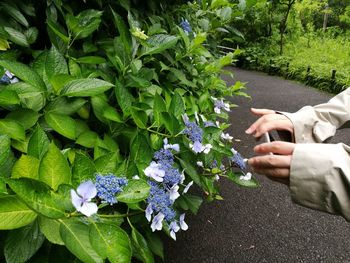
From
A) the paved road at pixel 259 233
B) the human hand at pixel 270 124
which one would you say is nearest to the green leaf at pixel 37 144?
the human hand at pixel 270 124

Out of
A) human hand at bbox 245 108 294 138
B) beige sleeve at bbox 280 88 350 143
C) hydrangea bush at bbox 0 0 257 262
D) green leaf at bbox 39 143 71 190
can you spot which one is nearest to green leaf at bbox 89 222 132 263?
hydrangea bush at bbox 0 0 257 262

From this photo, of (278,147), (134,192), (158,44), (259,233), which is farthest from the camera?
(259,233)

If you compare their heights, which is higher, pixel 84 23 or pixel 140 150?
pixel 84 23

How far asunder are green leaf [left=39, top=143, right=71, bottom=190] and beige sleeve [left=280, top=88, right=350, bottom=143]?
100cm

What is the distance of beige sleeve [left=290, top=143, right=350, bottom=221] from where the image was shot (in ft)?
3.09

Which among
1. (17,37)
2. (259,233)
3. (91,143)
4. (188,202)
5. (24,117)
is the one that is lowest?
(259,233)

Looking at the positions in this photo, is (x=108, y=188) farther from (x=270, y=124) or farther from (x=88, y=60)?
(x=270, y=124)

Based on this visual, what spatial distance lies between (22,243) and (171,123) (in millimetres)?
490

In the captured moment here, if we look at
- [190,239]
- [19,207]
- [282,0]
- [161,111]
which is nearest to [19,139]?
[19,207]

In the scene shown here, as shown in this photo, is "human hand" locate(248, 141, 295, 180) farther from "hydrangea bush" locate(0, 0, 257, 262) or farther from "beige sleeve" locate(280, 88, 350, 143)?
"beige sleeve" locate(280, 88, 350, 143)

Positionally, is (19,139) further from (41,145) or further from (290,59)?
(290,59)

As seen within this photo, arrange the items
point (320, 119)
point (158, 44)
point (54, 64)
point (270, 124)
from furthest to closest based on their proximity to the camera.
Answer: point (320, 119) < point (270, 124) < point (158, 44) < point (54, 64)

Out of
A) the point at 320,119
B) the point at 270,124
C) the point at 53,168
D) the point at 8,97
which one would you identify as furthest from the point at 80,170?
the point at 320,119

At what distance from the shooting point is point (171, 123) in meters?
0.95
